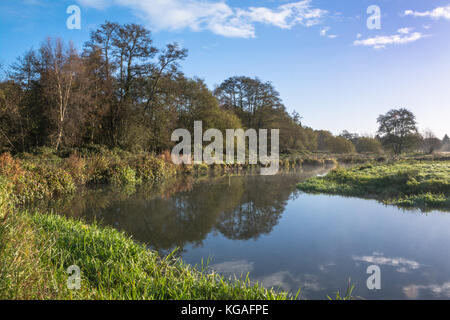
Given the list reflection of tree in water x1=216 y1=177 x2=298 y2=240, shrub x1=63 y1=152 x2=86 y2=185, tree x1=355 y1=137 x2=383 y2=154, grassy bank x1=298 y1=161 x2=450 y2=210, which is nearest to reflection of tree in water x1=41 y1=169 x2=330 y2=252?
reflection of tree in water x1=216 y1=177 x2=298 y2=240

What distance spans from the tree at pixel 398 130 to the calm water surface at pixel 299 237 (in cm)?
3594

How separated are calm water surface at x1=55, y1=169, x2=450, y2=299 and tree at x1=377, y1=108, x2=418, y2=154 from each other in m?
35.9

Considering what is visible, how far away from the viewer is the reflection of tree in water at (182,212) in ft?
21.3

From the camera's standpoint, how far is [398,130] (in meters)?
40.3

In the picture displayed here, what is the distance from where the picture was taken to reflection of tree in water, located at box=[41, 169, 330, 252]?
6505mm

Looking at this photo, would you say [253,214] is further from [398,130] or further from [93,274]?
[398,130]

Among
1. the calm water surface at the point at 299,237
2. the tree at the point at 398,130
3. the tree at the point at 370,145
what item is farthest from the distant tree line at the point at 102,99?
the tree at the point at 370,145

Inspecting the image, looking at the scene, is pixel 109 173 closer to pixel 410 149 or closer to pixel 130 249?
pixel 130 249

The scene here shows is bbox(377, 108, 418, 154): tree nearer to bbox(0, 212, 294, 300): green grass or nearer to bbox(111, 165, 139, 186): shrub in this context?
bbox(111, 165, 139, 186): shrub

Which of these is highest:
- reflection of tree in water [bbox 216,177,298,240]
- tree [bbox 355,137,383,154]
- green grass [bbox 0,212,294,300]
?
tree [bbox 355,137,383,154]

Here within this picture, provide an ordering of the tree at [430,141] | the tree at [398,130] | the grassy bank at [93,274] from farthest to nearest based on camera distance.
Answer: the tree at [430,141] < the tree at [398,130] < the grassy bank at [93,274]

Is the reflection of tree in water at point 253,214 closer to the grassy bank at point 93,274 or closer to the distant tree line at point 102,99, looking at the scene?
the grassy bank at point 93,274

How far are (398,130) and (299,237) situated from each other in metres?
42.2
